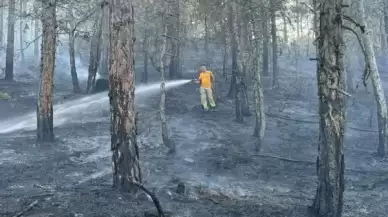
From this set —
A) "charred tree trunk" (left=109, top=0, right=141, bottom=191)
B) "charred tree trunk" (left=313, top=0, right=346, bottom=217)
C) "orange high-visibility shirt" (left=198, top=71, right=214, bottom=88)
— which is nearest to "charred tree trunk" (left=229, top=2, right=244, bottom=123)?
"orange high-visibility shirt" (left=198, top=71, right=214, bottom=88)

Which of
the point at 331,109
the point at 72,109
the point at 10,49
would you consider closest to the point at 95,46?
the point at 72,109

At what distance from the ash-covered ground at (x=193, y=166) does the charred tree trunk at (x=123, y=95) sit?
51 centimetres

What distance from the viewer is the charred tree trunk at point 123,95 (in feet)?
26.8

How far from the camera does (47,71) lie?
533 inches

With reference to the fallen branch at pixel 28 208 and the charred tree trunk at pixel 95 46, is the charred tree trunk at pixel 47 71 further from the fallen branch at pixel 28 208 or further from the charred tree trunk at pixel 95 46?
the charred tree trunk at pixel 95 46

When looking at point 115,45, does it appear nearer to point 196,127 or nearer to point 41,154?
point 41,154

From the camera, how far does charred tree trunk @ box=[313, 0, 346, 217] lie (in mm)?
7527

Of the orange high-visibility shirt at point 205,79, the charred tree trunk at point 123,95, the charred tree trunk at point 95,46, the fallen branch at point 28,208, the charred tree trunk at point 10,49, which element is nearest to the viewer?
the fallen branch at point 28,208

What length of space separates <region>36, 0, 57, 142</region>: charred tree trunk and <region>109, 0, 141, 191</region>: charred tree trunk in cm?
585

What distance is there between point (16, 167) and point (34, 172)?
76 centimetres

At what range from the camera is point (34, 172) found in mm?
10883

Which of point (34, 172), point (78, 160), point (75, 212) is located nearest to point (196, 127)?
point (78, 160)

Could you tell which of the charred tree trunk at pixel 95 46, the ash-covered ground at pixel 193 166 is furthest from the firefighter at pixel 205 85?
the charred tree trunk at pixel 95 46

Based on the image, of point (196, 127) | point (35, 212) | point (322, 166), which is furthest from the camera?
point (196, 127)
